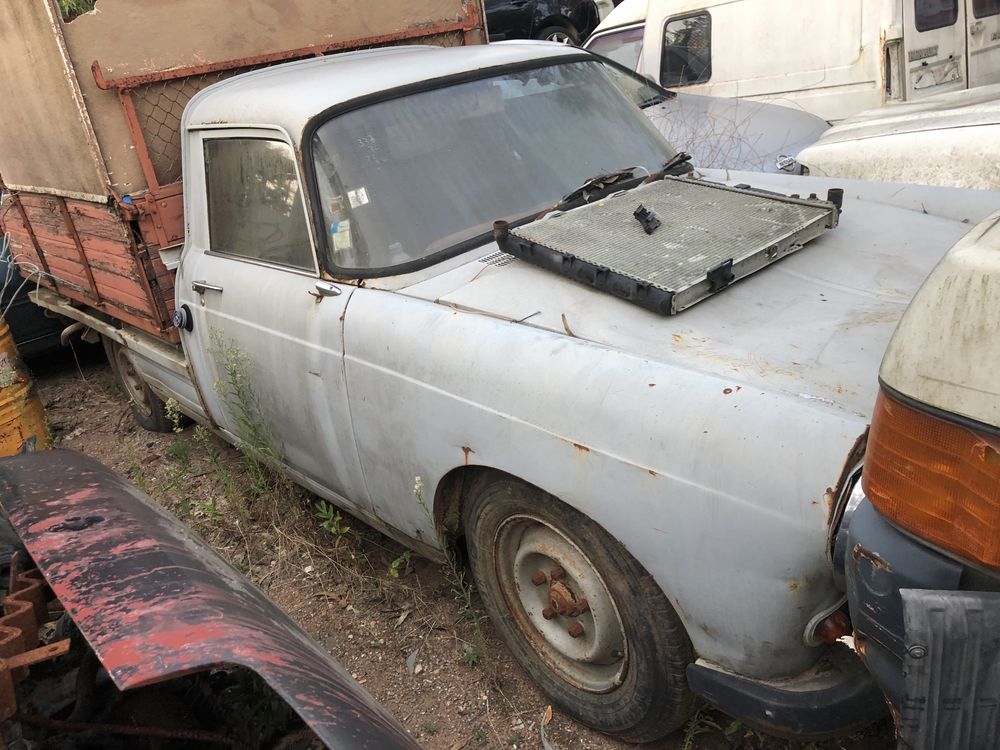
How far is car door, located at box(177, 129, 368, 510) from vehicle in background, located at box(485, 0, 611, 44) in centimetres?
853

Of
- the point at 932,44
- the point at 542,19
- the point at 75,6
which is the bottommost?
the point at 932,44

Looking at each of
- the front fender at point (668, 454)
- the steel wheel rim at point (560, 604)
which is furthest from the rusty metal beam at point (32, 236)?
the steel wheel rim at point (560, 604)

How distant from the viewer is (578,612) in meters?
2.28

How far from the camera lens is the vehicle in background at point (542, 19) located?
11.1 meters

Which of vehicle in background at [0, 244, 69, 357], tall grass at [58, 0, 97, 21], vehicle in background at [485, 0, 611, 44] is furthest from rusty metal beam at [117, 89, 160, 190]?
vehicle in background at [485, 0, 611, 44]

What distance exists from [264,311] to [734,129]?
382cm

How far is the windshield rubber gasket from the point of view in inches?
108

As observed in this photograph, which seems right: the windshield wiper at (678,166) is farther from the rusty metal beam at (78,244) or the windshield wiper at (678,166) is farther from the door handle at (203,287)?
the rusty metal beam at (78,244)

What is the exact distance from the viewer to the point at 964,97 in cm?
478

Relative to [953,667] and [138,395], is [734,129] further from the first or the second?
[953,667]

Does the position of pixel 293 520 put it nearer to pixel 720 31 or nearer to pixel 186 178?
pixel 186 178

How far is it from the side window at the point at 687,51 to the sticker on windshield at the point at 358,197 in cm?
513

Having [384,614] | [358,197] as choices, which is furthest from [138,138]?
[384,614]

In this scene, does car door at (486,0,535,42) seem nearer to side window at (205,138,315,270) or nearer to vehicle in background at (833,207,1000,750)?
side window at (205,138,315,270)
